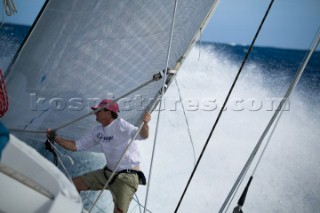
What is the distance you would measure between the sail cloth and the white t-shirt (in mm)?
623

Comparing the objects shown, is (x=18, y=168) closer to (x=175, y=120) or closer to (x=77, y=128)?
(x=77, y=128)

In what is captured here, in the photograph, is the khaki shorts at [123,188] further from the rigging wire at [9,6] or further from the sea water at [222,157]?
the rigging wire at [9,6]

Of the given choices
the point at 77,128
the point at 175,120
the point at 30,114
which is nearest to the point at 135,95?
the point at 77,128

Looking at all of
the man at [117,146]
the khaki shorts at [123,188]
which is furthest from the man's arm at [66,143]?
the khaki shorts at [123,188]

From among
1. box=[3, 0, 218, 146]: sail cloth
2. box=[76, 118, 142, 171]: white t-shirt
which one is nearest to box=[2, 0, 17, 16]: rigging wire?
box=[3, 0, 218, 146]: sail cloth

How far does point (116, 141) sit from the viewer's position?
91.8 inches

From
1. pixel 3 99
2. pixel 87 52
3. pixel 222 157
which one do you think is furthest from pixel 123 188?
pixel 222 157

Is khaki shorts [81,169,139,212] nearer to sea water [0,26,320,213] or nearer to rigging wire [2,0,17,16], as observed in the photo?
sea water [0,26,320,213]

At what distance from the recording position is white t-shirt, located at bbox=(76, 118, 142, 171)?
233 cm

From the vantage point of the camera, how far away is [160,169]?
17.1 feet

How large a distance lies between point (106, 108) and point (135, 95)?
122 cm

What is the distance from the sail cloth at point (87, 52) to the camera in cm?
244

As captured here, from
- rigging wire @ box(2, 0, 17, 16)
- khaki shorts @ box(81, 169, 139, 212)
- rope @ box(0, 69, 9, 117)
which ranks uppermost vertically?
rigging wire @ box(2, 0, 17, 16)

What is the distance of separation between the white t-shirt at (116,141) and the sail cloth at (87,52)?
62 cm
